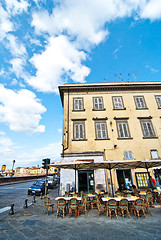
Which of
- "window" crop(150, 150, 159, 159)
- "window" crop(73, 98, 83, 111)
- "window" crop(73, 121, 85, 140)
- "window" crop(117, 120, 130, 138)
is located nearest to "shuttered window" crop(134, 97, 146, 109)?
"window" crop(117, 120, 130, 138)

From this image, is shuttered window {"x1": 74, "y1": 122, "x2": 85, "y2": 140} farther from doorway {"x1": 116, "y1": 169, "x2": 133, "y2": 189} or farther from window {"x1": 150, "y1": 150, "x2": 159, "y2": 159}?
window {"x1": 150, "y1": 150, "x2": 159, "y2": 159}

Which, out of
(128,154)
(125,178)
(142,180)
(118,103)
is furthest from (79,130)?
(142,180)

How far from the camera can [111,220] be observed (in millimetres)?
5980

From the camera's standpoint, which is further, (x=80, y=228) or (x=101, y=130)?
(x=101, y=130)

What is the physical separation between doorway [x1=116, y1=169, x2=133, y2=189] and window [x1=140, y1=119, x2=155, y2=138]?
4540 millimetres

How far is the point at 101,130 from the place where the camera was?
14.0 metres

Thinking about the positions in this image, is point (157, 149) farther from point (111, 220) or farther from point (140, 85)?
point (111, 220)

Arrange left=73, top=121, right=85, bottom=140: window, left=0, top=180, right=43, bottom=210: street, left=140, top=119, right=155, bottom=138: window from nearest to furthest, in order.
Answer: left=0, top=180, right=43, bottom=210: street < left=73, top=121, right=85, bottom=140: window < left=140, top=119, right=155, bottom=138: window

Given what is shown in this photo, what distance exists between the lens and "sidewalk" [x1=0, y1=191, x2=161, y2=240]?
4395 mm

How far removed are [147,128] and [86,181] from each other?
8895mm

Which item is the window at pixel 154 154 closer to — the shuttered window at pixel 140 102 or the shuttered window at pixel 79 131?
the shuttered window at pixel 140 102

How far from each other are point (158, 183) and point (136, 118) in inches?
274

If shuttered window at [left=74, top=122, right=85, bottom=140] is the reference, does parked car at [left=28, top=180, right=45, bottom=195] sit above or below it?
below

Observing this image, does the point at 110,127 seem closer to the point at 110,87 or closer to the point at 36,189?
the point at 110,87
